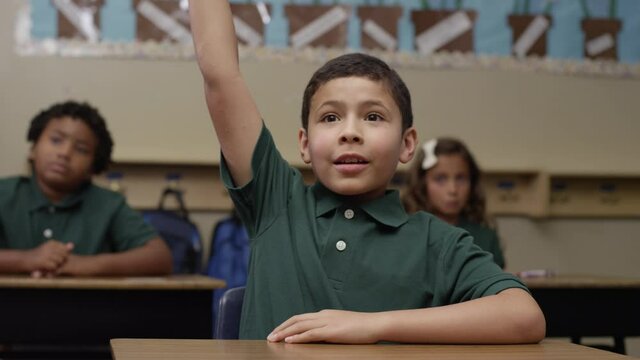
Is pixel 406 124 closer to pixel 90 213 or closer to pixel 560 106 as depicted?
pixel 90 213

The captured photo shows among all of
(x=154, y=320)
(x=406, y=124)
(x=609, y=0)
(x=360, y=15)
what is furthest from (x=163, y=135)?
(x=406, y=124)

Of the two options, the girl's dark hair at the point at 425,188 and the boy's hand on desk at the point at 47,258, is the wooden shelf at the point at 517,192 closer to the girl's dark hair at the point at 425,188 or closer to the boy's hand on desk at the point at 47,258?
the girl's dark hair at the point at 425,188

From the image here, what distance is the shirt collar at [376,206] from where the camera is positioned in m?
1.52

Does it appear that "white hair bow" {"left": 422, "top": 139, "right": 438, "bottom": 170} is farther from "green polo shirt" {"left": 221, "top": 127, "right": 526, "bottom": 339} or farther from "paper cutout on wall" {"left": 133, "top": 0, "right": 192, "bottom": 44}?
"green polo shirt" {"left": 221, "top": 127, "right": 526, "bottom": 339}

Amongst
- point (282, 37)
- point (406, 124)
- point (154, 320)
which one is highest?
Answer: point (282, 37)

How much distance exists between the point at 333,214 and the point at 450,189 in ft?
8.10

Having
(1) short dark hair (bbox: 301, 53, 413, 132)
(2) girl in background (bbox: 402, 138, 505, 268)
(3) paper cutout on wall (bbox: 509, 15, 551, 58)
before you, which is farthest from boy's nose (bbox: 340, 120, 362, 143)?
(3) paper cutout on wall (bbox: 509, 15, 551, 58)

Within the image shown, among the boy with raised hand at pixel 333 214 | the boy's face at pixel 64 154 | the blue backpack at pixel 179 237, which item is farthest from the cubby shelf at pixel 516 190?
the boy with raised hand at pixel 333 214

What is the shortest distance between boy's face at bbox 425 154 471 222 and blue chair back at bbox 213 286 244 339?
2.38 metres

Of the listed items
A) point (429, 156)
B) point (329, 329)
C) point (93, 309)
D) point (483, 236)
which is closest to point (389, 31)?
point (429, 156)

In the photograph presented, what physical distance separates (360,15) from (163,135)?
46.8 inches

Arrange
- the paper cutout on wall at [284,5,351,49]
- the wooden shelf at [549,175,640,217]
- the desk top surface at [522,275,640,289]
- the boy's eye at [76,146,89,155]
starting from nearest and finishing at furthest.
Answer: the desk top surface at [522,275,640,289], the boy's eye at [76,146,89,155], the paper cutout on wall at [284,5,351,49], the wooden shelf at [549,175,640,217]

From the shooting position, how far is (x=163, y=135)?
4594 millimetres

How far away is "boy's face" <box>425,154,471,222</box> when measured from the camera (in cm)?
394
